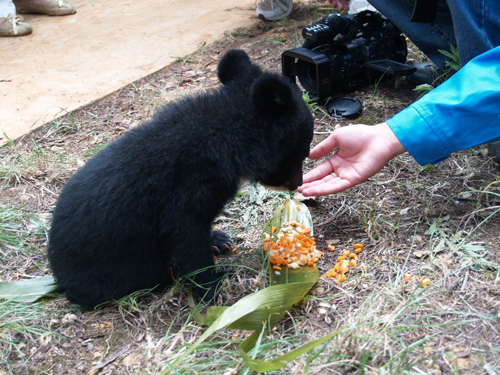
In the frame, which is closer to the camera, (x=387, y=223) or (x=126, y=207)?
(x=126, y=207)

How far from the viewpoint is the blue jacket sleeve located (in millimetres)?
2748

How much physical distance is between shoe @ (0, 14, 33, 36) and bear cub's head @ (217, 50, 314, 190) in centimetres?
512

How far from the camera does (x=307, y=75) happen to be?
191 inches

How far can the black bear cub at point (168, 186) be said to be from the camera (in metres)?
2.59

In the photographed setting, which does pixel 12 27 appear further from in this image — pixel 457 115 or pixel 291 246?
pixel 457 115

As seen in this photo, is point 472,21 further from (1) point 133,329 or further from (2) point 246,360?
(1) point 133,329

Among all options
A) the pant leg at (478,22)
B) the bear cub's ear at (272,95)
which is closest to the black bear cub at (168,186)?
the bear cub's ear at (272,95)

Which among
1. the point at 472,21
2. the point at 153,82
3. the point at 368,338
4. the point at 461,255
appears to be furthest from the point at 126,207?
the point at 153,82

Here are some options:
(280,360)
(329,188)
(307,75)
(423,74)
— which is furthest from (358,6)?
(280,360)

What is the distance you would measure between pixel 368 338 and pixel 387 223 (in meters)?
1.25

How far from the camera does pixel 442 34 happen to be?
4445mm

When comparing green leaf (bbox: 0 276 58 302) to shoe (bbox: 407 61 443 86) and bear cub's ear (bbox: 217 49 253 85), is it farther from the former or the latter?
shoe (bbox: 407 61 443 86)

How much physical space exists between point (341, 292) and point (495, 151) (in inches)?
70.1

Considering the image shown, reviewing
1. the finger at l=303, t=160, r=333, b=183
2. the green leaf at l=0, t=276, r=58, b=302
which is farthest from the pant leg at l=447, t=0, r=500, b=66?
the green leaf at l=0, t=276, r=58, b=302
